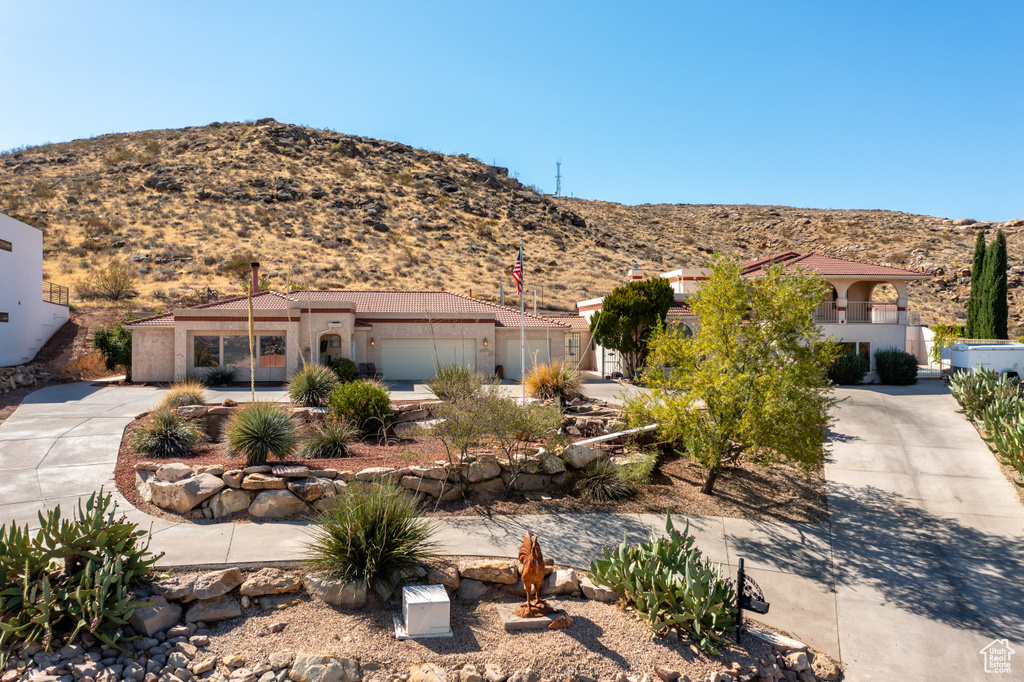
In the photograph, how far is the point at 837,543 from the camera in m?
11.1

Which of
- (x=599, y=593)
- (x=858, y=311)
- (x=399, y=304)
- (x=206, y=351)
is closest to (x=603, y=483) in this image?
(x=599, y=593)

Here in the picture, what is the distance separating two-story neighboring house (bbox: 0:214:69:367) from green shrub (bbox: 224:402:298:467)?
65.4ft

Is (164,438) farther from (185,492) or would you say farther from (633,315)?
(633,315)

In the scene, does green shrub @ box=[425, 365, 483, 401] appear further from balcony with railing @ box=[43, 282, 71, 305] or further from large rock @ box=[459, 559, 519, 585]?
balcony with railing @ box=[43, 282, 71, 305]

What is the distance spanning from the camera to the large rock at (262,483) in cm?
1045

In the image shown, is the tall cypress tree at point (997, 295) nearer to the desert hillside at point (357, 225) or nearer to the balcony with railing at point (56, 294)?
the desert hillside at point (357, 225)

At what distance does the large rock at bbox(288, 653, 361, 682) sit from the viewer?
6547 mm

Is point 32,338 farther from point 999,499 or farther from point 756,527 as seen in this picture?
point 999,499

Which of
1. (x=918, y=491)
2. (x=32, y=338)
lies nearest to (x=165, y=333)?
(x=32, y=338)

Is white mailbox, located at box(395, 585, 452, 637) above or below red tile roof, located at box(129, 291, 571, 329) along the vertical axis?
below

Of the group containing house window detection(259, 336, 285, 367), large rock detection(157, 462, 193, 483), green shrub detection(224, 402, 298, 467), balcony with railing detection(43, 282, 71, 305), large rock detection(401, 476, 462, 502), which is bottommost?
large rock detection(401, 476, 462, 502)

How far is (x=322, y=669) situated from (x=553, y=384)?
540 inches

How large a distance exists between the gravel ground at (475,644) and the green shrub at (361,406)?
7779 mm

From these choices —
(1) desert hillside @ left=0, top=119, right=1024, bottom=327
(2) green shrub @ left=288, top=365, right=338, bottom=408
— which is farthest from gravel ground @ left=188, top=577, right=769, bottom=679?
(1) desert hillside @ left=0, top=119, right=1024, bottom=327
